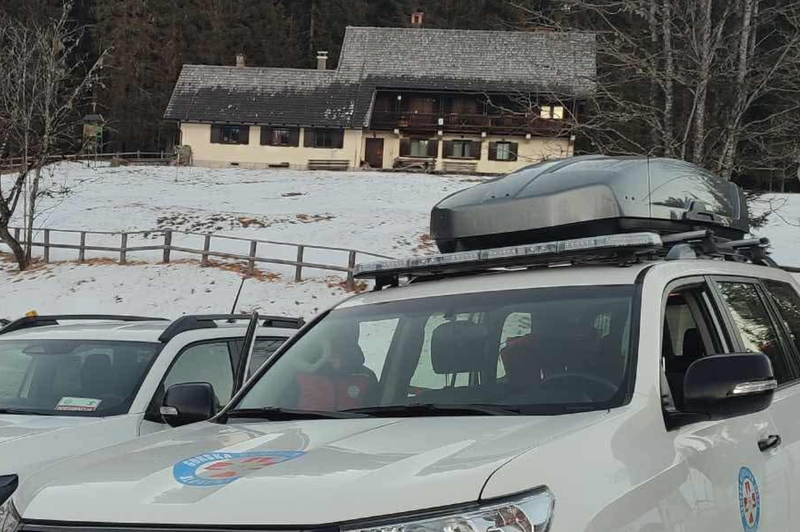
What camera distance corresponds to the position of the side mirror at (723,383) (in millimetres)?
3373

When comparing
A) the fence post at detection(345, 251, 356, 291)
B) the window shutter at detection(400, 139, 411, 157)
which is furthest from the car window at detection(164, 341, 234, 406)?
the window shutter at detection(400, 139, 411, 157)

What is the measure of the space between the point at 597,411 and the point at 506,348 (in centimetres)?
65

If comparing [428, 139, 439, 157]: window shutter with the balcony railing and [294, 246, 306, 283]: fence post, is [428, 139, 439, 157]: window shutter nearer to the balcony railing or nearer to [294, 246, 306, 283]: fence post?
the balcony railing

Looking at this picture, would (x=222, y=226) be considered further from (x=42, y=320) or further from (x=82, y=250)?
(x=42, y=320)

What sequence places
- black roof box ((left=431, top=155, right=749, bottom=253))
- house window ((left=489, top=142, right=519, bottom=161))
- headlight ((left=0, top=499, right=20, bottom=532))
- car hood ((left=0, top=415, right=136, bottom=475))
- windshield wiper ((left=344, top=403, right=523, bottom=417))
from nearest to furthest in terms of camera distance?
headlight ((left=0, top=499, right=20, bottom=532))
windshield wiper ((left=344, top=403, right=523, bottom=417))
black roof box ((left=431, top=155, right=749, bottom=253))
car hood ((left=0, top=415, right=136, bottom=475))
house window ((left=489, top=142, right=519, bottom=161))

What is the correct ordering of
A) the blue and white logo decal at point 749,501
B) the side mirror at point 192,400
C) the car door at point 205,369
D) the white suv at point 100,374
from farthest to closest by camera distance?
the car door at point 205,369
the white suv at point 100,374
the side mirror at point 192,400
the blue and white logo decal at point 749,501

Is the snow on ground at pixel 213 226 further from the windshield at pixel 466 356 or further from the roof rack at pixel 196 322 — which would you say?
the windshield at pixel 466 356

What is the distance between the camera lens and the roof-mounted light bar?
4027mm

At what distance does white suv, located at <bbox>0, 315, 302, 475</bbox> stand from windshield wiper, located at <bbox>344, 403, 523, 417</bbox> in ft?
6.63

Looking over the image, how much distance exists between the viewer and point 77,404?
256 inches

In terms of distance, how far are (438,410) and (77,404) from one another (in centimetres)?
367

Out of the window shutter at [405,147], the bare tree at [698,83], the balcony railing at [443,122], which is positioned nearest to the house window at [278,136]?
the balcony railing at [443,122]

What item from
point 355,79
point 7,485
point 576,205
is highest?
point 355,79

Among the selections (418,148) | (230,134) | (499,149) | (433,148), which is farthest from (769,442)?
(230,134)
